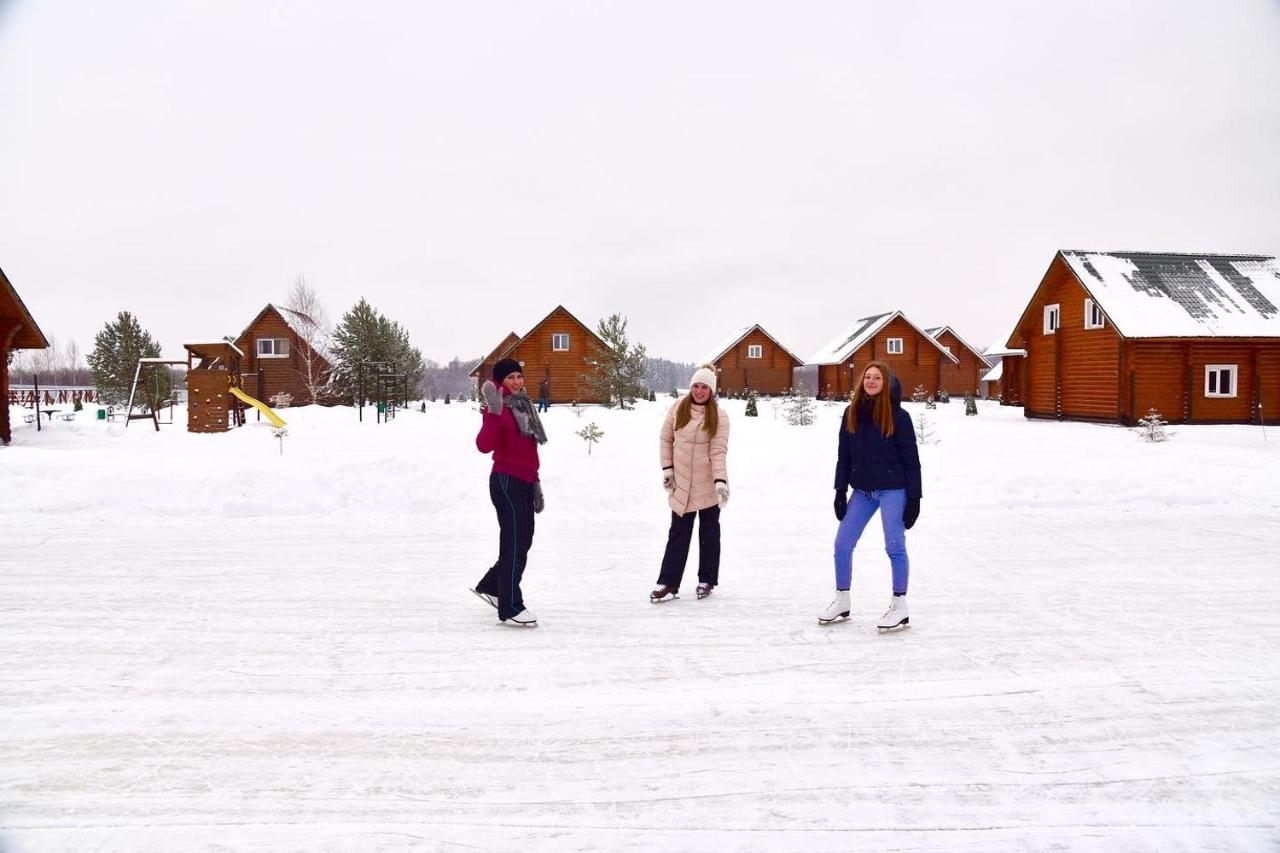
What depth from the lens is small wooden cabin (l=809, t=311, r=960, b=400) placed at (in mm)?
46469

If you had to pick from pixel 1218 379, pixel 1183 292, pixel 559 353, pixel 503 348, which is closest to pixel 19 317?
pixel 559 353

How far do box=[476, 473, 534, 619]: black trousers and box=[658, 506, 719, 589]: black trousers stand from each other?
4.03 ft

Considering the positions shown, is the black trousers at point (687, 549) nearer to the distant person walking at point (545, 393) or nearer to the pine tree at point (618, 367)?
the pine tree at point (618, 367)

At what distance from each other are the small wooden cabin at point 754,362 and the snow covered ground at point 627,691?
134 ft

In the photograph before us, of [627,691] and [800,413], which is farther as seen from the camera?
[800,413]

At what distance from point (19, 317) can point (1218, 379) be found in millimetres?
35777

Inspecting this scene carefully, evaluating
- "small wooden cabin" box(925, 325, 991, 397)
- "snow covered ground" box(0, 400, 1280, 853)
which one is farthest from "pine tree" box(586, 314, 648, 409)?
"small wooden cabin" box(925, 325, 991, 397)

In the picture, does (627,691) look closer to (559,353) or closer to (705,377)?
(705,377)

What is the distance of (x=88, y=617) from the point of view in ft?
17.9

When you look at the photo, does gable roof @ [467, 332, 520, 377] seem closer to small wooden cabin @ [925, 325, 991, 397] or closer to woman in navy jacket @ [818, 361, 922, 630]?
small wooden cabin @ [925, 325, 991, 397]

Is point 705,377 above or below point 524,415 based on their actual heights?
above

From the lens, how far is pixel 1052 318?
95.0 ft

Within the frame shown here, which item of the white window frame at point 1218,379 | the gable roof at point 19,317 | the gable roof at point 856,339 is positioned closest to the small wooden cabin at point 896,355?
the gable roof at point 856,339

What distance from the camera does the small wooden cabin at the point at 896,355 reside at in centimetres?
4647
